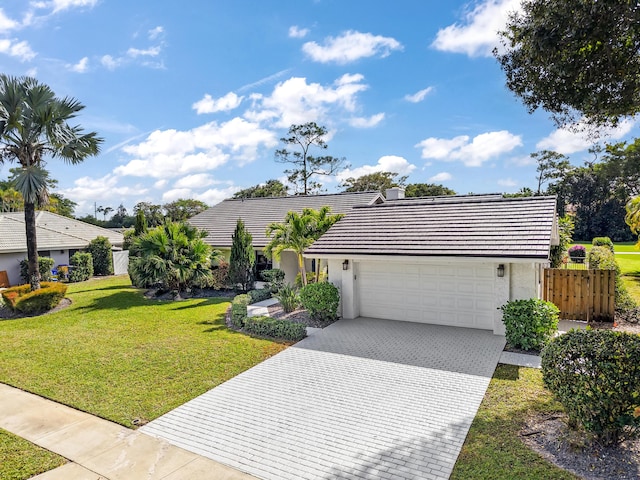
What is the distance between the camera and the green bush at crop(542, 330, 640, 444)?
4906mm

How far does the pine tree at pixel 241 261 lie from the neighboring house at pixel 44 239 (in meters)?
14.2

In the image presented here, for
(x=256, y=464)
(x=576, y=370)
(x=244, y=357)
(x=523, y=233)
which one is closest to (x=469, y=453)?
(x=576, y=370)

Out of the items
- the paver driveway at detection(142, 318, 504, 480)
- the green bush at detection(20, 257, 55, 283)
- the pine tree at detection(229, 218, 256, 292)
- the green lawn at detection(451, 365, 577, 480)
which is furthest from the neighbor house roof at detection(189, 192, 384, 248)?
the green lawn at detection(451, 365, 577, 480)

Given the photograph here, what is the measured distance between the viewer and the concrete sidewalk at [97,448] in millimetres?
5141

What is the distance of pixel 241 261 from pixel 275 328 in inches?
312

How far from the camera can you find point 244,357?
A: 9.73 meters

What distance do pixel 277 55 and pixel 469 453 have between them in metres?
15.7

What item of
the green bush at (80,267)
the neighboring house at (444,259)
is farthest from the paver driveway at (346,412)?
the green bush at (80,267)

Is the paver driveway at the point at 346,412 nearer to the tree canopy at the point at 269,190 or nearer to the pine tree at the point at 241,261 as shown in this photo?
the pine tree at the point at 241,261

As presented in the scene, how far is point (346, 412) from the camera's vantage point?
265 inches

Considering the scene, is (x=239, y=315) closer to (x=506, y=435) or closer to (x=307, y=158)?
(x=506, y=435)

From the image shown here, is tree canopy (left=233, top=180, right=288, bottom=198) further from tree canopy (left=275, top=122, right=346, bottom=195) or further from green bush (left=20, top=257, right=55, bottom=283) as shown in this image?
green bush (left=20, top=257, right=55, bottom=283)

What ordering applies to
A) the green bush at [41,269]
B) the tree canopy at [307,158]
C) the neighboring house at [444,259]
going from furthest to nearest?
the tree canopy at [307,158] → the green bush at [41,269] → the neighboring house at [444,259]

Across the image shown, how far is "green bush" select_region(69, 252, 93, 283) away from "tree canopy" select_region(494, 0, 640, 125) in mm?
26668
